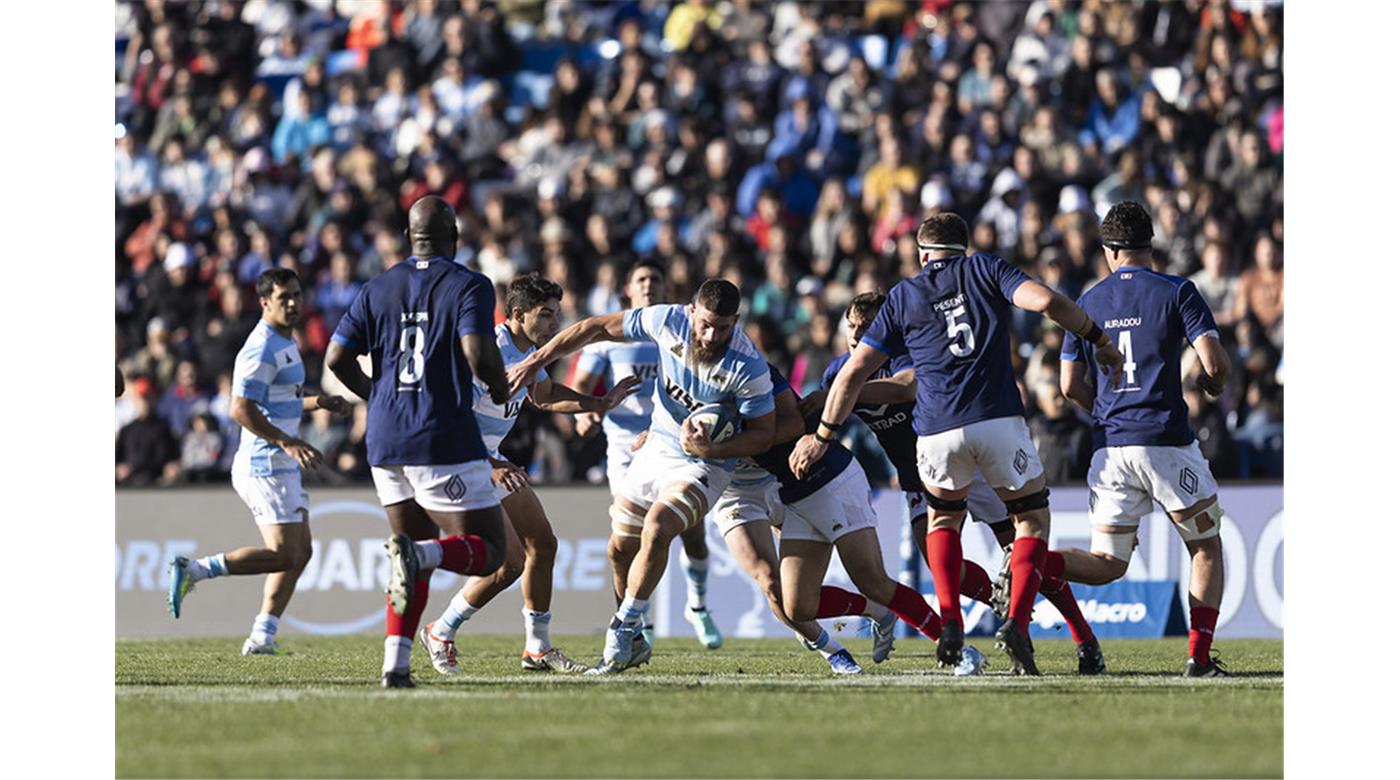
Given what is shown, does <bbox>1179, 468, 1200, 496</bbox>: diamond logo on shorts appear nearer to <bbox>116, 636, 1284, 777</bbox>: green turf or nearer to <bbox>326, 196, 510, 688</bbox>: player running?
<bbox>116, 636, 1284, 777</bbox>: green turf

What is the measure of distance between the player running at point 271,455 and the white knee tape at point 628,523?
1960mm

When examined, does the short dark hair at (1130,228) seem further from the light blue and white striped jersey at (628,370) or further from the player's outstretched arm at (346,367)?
the player's outstretched arm at (346,367)

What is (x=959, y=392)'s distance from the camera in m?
11.3

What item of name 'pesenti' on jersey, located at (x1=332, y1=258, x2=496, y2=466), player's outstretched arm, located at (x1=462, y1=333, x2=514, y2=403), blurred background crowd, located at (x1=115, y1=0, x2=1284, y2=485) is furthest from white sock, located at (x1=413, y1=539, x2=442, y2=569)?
blurred background crowd, located at (x1=115, y1=0, x2=1284, y2=485)

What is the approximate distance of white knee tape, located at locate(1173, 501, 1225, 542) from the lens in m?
11.9

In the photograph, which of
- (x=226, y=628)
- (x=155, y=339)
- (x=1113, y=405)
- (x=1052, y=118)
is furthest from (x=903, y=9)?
(x=1113, y=405)

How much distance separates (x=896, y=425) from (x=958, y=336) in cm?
170

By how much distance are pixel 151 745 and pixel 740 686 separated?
11.9ft

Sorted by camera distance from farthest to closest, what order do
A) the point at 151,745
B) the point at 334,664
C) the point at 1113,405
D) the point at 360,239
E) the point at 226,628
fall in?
the point at 360,239
the point at 226,628
the point at 334,664
the point at 1113,405
the point at 151,745

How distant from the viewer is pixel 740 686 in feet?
35.9

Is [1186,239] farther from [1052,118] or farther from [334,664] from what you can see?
[334,664]

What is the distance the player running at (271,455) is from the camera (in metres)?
13.6

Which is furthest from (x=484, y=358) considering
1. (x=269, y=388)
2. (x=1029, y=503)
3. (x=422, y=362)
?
(x=269, y=388)

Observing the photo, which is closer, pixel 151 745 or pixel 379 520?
pixel 151 745
